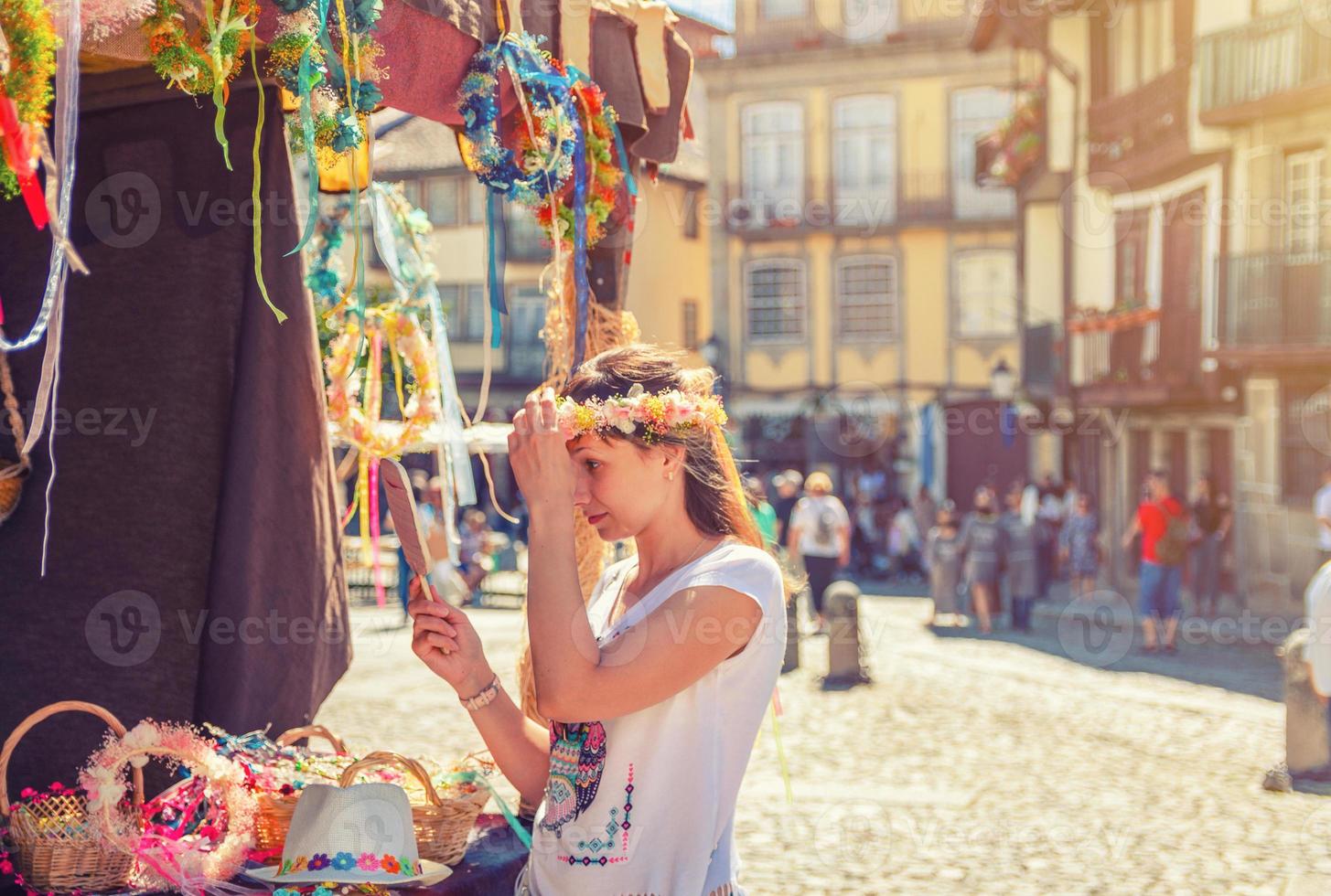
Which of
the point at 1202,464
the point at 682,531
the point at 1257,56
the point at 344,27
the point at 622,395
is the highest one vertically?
the point at 1257,56

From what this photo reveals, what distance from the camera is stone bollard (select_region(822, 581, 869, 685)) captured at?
11258mm

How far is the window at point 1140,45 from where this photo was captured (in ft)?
70.5

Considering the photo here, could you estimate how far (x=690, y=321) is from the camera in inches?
1302

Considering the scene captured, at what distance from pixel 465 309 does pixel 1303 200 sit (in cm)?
1923

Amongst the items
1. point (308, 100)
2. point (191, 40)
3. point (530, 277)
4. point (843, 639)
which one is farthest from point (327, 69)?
point (530, 277)

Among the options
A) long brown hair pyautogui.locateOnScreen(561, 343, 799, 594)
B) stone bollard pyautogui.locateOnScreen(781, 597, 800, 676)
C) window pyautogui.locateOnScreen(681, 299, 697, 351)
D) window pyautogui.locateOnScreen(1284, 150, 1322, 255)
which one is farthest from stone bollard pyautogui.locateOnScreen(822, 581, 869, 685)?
window pyautogui.locateOnScreen(681, 299, 697, 351)

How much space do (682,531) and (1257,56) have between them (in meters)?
17.7

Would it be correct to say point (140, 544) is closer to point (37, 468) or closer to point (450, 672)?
point (37, 468)

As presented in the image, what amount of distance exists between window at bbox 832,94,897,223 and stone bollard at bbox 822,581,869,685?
20.9 m

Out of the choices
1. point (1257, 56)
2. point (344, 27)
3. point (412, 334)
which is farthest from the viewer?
point (1257, 56)

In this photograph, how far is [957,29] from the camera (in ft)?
102

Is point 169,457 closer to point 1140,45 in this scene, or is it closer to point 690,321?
point 1140,45

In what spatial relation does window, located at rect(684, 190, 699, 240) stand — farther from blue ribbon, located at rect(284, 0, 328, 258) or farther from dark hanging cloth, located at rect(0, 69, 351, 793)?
blue ribbon, located at rect(284, 0, 328, 258)

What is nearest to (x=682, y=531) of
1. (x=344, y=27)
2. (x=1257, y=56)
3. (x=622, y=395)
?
(x=622, y=395)
